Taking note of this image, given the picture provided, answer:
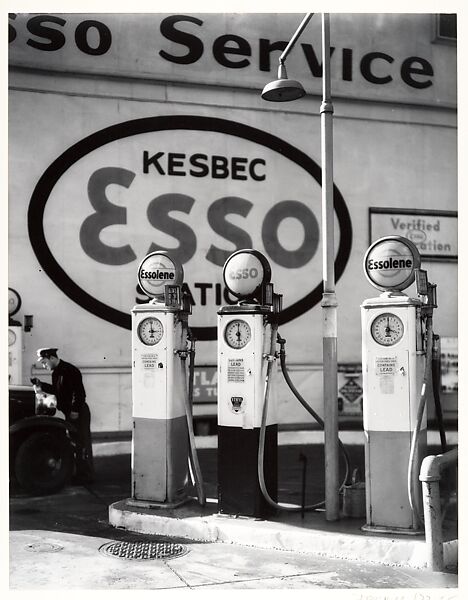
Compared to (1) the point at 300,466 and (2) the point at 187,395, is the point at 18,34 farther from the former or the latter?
(1) the point at 300,466

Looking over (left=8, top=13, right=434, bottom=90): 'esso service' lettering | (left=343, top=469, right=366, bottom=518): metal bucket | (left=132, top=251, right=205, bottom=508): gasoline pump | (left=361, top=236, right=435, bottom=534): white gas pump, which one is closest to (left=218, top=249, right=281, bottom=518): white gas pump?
(left=132, top=251, right=205, bottom=508): gasoline pump

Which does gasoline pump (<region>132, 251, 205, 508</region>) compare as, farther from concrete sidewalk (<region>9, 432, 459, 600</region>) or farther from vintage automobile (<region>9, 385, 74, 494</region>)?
vintage automobile (<region>9, 385, 74, 494</region>)

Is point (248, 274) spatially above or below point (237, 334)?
above

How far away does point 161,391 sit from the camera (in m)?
6.74

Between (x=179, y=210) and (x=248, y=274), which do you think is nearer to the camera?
(x=248, y=274)

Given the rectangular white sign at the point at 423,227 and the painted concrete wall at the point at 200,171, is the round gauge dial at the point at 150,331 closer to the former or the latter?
the painted concrete wall at the point at 200,171

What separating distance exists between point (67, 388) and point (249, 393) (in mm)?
2955

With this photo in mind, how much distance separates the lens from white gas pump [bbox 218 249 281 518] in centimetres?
632

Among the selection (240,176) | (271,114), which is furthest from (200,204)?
(271,114)

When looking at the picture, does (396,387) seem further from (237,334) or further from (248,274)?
(248,274)

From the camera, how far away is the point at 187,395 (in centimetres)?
684

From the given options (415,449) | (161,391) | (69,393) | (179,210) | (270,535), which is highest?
(179,210)

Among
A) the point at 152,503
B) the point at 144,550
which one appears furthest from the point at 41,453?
the point at 144,550
